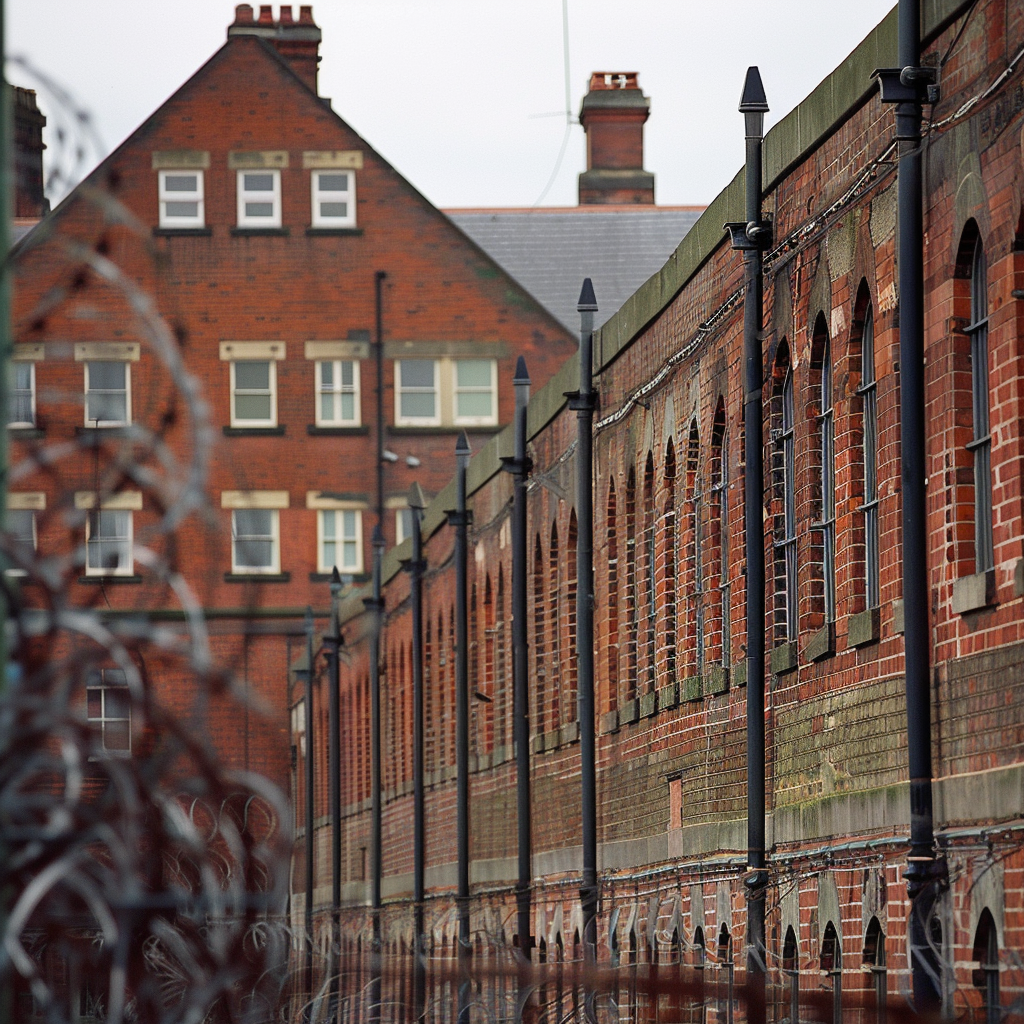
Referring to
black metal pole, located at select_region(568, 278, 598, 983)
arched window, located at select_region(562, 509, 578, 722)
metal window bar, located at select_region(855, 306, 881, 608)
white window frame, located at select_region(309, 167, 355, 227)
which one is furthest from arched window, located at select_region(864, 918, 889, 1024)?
white window frame, located at select_region(309, 167, 355, 227)

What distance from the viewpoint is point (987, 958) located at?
477 inches

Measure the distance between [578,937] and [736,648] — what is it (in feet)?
21.8

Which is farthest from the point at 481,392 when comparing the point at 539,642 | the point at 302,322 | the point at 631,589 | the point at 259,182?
the point at 631,589

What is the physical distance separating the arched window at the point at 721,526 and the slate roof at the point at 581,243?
34.5 m

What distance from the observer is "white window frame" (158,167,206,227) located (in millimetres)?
50719

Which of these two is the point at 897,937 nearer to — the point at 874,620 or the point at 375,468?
the point at 874,620

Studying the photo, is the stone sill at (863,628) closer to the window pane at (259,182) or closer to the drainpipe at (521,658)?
the drainpipe at (521,658)

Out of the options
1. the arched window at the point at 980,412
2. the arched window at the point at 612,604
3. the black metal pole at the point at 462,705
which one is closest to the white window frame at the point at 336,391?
the black metal pole at the point at 462,705

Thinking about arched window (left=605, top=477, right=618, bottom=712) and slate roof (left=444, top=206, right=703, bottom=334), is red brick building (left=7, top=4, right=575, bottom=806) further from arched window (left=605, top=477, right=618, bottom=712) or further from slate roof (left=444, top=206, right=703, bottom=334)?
arched window (left=605, top=477, right=618, bottom=712)

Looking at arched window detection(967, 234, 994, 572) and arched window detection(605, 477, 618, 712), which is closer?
arched window detection(967, 234, 994, 572)

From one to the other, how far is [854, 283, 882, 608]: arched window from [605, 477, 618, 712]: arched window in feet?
31.0

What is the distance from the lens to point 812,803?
15844mm

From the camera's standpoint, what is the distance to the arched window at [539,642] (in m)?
28.9

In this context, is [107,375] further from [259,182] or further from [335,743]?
[335,743]
